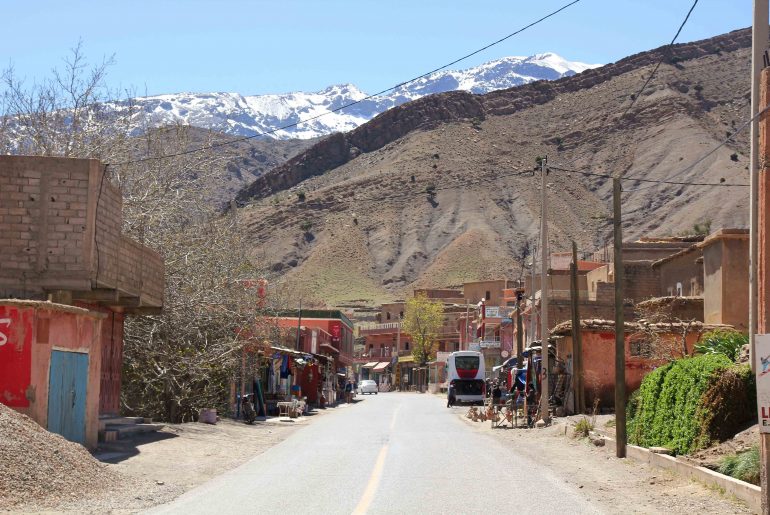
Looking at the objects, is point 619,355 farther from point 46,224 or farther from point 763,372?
point 46,224

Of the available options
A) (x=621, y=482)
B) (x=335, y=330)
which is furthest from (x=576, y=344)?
(x=335, y=330)

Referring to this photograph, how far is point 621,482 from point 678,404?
120 inches

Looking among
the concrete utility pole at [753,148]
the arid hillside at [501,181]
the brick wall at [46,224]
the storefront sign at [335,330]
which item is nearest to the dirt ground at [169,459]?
the brick wall at [46,224]

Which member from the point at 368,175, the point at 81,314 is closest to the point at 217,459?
the point at 81,314

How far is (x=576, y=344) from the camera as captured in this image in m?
34.1

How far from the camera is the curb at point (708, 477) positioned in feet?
44.9

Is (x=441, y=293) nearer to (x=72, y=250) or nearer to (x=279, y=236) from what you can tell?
(x=279, y=236)

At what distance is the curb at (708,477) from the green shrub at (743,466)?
239 millimetres

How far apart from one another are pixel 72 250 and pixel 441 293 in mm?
102295

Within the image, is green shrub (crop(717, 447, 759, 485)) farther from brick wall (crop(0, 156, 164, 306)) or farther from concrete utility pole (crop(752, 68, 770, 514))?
brick wall (crop(0, 156, 164, 306))

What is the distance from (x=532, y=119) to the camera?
17575 cm

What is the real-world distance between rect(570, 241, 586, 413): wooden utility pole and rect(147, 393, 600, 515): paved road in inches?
302

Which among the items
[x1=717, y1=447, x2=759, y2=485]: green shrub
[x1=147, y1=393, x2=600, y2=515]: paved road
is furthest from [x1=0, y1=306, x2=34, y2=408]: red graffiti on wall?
[x1=717, y1=447, x2=759, y2=485]: green shrub

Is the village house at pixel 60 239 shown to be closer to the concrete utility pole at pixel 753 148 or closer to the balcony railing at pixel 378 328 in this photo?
the concrete utility pole at pixel 753 148
